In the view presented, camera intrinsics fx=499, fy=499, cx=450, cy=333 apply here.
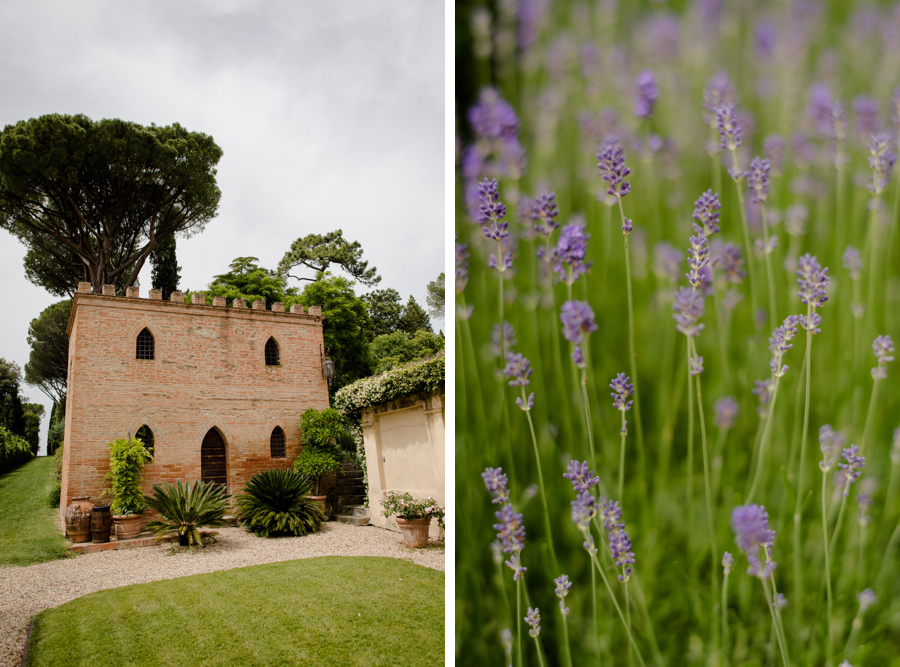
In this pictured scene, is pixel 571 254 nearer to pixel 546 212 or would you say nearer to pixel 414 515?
pixel 546 212

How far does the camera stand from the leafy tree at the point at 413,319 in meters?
4.21

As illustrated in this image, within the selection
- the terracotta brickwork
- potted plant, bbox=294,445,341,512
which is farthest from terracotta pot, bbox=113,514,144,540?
potted plant, bbox=294,445,341,512

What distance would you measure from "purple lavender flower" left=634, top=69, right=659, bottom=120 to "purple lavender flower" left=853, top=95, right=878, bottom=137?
453mm

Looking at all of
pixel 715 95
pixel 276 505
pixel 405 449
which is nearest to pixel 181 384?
pixel 276 505

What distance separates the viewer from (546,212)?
1.13 m

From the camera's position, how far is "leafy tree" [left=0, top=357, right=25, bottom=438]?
270 cm

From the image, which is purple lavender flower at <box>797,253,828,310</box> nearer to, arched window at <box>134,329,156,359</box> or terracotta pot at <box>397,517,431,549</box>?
terracotta pot at <box>397,517,431,549</box>

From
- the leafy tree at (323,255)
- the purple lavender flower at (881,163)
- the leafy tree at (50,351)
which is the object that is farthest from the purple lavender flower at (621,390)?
the leafy tree at (50,351)

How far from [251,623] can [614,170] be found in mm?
2823

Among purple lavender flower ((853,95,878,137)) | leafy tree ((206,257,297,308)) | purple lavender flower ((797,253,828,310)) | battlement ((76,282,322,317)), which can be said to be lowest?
purple lavender flower ((797,253,828,310))

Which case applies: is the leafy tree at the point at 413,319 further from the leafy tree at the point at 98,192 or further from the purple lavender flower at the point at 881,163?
the purple lavender flower at the point at 881,163

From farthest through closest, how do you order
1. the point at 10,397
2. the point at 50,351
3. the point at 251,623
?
1. the point at 50,351
2. the point at 10,397
3. the point at 251,623

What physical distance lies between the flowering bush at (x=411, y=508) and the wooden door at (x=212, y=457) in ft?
4.55

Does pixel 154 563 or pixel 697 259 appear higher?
pixel 697 259
